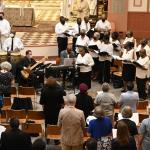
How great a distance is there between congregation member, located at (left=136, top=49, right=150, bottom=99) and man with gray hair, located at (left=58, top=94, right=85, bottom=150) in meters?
5.37

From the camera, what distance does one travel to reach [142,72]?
16.0m

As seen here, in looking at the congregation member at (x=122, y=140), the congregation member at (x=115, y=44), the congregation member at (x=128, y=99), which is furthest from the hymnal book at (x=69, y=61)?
the congregation member at (x=122, y=140)

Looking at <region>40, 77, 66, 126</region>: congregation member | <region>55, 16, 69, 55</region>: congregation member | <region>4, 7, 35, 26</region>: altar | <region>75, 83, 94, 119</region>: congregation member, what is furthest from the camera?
<region>4, 7, 35, 26</region>: altar

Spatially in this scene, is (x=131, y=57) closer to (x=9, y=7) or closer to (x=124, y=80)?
(x=124, y=80)

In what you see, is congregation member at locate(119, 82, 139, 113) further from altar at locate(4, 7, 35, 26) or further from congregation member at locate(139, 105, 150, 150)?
altar at locate(4, 7, 35, 26)

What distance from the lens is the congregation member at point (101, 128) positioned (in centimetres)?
1018

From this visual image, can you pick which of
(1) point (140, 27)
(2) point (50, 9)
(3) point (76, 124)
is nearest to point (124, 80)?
(3) point (76, 124)

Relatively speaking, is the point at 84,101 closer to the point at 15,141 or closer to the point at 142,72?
the point at 15,141

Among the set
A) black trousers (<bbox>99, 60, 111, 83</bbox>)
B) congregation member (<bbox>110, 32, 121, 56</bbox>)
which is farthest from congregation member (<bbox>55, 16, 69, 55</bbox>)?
black trousers (<bbox>99, 60, 111, 83</bbox>)

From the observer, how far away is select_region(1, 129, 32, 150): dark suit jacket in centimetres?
944

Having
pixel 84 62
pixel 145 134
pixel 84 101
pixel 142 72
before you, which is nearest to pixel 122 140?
pixel 145 134

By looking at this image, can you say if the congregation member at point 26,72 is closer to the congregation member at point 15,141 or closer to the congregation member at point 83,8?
the congregation member at point 15,141

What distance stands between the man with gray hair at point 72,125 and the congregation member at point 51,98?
4.94ft

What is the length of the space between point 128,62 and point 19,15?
11.6 m
